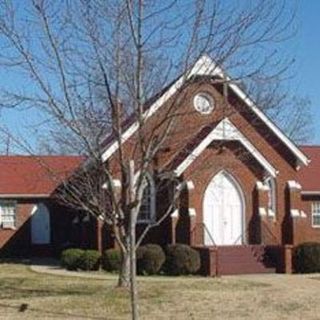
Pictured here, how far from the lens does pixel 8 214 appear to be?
4762cm

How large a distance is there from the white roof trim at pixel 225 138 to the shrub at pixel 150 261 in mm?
3876

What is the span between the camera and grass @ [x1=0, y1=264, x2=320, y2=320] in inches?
769

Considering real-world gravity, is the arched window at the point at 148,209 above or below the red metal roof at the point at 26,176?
below

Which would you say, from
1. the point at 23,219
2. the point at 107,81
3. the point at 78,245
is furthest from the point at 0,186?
the point at 107,81

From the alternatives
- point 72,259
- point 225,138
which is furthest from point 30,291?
point 225,138

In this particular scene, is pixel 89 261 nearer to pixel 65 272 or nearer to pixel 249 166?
pixel 65 272

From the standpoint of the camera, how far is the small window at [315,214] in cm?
4469

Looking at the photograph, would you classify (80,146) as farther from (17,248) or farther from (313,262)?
(17,248)

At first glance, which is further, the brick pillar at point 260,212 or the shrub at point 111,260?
the brick pillar at point 260,212

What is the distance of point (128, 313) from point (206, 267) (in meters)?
13.3

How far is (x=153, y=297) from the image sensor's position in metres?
22.4

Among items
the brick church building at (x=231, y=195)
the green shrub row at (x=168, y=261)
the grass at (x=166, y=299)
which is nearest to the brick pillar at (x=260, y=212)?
the brick church building at (x=231, y=195)

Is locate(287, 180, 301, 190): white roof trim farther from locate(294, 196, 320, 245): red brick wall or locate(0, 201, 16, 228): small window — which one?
locate(0, 201, 16, 228): small window

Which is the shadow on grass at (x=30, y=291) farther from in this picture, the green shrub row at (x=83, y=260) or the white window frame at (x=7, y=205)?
the white window frame at (x=7, y=205)
